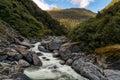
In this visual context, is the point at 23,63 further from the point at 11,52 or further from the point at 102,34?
the point at 102,34

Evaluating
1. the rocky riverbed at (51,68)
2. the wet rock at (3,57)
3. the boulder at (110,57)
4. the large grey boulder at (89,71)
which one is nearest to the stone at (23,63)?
the rocky riverbed at (51,68)

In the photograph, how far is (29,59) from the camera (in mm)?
32406

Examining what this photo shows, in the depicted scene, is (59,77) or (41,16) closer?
(59,77)

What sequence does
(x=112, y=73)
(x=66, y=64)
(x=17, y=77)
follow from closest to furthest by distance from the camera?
(x=17, y=77)
(x=112, y=73)
(x=66, y=64)

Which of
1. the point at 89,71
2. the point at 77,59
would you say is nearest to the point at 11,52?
the point at 77,59

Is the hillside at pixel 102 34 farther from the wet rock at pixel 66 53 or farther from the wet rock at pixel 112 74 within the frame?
the wet rock at pixel 112 74

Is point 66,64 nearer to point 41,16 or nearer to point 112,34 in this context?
point 112,34

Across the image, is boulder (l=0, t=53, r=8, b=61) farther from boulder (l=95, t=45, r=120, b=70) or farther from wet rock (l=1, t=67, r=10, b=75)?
boulder (l=95, t=45, r=120, b=70)

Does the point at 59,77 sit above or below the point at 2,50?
below

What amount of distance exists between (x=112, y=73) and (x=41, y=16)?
315ft

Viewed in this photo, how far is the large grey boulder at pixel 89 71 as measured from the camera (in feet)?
84.0

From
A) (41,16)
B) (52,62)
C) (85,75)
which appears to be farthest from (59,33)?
(85,75)

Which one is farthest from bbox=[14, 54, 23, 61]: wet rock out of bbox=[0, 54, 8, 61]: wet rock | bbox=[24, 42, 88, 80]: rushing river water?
bbox=[24, 42, 88, 80]: rushing river water

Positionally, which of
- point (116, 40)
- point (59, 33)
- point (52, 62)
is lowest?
point (52, 62)
